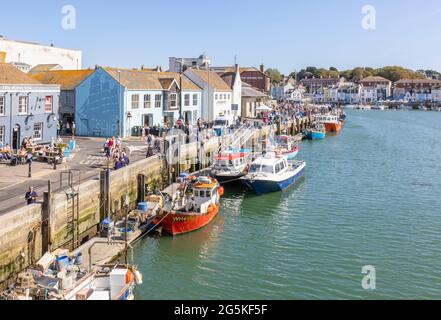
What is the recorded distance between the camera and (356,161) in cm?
5497

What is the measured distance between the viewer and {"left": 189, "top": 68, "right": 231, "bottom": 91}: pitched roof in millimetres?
63600

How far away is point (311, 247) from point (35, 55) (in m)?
57.0

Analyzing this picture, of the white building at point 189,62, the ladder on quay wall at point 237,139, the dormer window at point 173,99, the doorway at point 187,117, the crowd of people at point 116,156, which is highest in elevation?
the white building at point 189,62

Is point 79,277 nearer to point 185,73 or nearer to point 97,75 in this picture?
point 97,75

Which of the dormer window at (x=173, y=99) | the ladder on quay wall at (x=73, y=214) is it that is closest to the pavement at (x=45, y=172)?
the ladder on quay wall at (x=73, y=214)

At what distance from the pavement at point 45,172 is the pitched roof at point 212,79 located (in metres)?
24.4

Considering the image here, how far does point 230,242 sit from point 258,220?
4960mm

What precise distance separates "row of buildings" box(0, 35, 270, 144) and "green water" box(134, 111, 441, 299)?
1477 centimetres

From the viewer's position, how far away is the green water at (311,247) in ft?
65.4

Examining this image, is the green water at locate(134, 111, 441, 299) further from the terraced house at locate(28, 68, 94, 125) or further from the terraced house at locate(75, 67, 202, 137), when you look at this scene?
the terraced house at locate(28, 68, 94, 125)

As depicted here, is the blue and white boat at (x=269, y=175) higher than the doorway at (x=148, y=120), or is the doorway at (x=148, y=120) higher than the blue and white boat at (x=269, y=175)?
the doorway at (x=148, y=120)

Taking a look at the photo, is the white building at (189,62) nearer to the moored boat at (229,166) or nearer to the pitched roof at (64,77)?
the pitched roof at (64,77)

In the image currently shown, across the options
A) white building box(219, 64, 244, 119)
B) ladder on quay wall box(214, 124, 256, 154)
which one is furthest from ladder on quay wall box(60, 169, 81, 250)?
white building box(219, 64, 244, 119)
